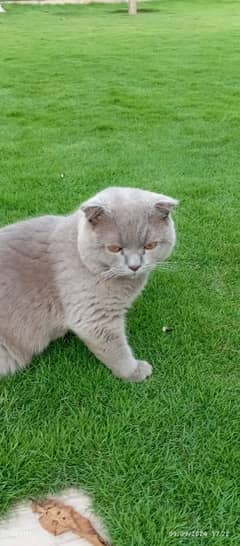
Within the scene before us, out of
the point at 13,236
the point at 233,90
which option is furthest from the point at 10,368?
the point at 233,90

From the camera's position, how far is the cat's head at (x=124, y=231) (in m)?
1.75

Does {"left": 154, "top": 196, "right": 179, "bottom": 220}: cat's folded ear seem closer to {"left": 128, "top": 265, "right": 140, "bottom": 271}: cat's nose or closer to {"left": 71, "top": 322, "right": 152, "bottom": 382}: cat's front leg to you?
{"left": 128, "top": 265, "right": 140, "bottom": 271}: cat's nose

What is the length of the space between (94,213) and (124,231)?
11 cm

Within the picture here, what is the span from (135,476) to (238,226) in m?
1.77

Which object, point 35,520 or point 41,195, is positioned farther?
point 41,195

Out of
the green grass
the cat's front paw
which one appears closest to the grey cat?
the cat's front paw

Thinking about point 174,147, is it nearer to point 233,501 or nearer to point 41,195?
point 41,195

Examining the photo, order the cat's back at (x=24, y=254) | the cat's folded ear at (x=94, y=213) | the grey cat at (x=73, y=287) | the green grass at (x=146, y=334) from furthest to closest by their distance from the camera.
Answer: the cat's back at (x=24, y=254) → the grey cat at (x=73, y=287) → the cat's folded ear at (x=94, y=213) → the green grass at (x=146, y=334)

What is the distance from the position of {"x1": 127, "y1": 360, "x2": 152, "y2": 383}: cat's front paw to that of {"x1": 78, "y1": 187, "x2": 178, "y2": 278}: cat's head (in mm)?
374

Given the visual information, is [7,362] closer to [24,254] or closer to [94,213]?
[24,254]

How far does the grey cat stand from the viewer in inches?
71.9

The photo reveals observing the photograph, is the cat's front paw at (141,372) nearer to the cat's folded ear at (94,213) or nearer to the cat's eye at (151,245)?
the cat's eye at (151,245)

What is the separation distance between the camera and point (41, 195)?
338cm

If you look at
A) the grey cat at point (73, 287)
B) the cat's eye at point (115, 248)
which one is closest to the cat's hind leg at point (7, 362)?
the grey cat at point (73, 287)
